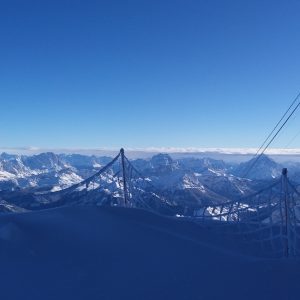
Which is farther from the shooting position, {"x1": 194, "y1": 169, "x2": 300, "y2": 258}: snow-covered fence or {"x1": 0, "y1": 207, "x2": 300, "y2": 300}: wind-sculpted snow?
{"x1": 194, "y1": 169, "x2": 300, "y2": 258}: snow-covered fence

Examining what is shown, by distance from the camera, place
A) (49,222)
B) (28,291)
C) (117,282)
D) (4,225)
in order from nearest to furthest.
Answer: (28,291) < (117,282) < (4,225) < (49,222)

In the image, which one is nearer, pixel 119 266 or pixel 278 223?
pixel 119 266

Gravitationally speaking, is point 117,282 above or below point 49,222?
below

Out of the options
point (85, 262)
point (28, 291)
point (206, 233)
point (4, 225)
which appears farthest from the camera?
point (206, 233)

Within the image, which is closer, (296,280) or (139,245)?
(296,280)

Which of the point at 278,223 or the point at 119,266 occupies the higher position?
the point at 119,266

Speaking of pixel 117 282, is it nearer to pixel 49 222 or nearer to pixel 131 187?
pixel 49 222

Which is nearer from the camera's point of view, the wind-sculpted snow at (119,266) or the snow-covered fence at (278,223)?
the wind-sculpted snow at (119,266)

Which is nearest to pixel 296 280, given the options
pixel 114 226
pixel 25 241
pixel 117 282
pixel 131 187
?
pixel 117 282
